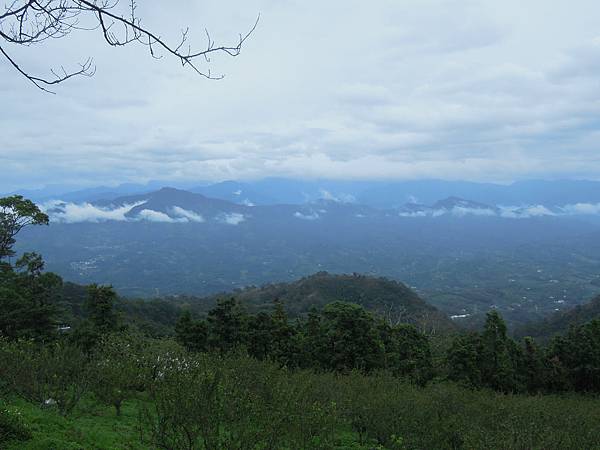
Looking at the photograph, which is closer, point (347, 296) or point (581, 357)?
point (581, 357)

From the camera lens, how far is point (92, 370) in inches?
504

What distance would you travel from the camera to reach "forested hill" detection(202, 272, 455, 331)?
91.8 metres

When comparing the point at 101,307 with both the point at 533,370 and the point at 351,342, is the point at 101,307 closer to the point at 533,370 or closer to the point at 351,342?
the point at 351,342

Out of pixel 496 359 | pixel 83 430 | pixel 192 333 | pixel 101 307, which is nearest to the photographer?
pixel 83 430

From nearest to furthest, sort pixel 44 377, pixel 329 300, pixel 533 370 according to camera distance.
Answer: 1. pixel 44 377
2. pixel 533 370
3. pixel 329 300

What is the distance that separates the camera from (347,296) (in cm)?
10244

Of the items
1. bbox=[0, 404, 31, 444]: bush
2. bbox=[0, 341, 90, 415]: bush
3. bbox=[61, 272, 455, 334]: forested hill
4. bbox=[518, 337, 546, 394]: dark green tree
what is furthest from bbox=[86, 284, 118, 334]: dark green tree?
bbox=[61, 272, 455, 334]: forested hill

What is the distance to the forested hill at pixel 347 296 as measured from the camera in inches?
3615

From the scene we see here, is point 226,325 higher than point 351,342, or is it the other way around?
point 226,325

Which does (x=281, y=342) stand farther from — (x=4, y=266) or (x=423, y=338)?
(x=4, y=266)

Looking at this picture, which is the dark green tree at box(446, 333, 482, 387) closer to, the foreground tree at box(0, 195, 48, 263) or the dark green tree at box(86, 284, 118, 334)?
the dark green tree at box(86, 284, 118, 334)

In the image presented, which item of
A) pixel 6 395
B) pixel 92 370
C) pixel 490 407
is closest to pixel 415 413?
pixel 490 407

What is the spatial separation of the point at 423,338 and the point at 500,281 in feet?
586

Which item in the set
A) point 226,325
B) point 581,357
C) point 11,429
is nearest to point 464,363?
point 581,357
